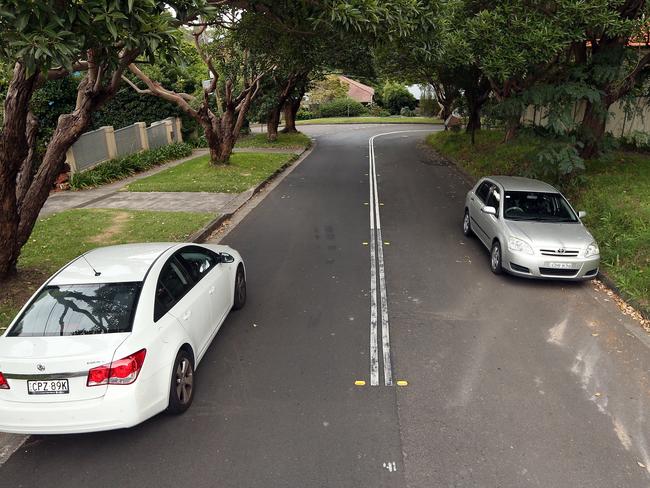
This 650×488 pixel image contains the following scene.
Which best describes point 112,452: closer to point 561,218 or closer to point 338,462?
point 338,462

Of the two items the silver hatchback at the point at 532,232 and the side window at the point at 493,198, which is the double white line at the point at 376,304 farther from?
the side window at the point at 493,198

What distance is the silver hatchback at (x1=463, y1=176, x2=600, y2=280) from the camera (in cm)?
822

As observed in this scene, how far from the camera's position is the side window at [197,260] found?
602 cm

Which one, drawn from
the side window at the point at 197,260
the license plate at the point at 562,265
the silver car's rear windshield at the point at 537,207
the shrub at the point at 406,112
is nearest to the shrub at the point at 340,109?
the shrub at the point at 406,112

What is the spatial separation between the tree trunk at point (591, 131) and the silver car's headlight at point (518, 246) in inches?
254

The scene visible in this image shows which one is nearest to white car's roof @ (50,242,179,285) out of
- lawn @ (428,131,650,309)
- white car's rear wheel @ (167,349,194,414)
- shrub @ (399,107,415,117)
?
white car's rear wheel @ (167,349,194,414)

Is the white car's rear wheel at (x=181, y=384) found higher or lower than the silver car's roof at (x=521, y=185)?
lower

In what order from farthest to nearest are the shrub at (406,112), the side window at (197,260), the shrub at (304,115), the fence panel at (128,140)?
the shrub at (406,112) → the shrub at (304,115) → the fence panel at (128,140) → the side window at (197,260)

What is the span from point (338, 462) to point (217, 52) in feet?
60.0

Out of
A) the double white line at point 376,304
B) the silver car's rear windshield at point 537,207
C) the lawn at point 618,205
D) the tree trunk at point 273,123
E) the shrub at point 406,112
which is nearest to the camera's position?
the double white line at point 376,304

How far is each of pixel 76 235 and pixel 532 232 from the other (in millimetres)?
9501

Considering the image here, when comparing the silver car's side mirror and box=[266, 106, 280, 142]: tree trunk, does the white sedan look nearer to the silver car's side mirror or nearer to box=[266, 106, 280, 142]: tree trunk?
the silver car's side mirror

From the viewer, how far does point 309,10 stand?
9.21 meters

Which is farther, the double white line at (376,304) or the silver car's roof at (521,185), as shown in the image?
the silver car's roof at (521,185)
